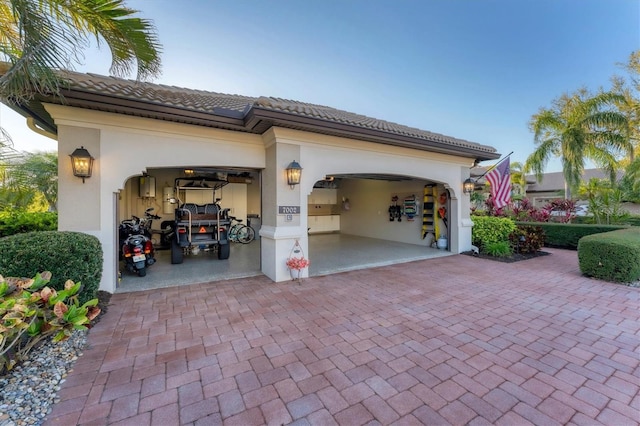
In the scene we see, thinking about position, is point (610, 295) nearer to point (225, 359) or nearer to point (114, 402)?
point (225, 359)

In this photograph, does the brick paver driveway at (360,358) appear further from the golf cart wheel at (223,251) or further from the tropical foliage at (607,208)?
the tropical foliage at (607,208)

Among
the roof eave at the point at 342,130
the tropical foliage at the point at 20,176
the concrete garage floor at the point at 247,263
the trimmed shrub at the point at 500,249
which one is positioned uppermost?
the roof eave at the point at 342,130

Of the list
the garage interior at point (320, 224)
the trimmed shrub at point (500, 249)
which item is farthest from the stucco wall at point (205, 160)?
the trimmed shrub at point (500, 249)

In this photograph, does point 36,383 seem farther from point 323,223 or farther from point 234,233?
point 323,223

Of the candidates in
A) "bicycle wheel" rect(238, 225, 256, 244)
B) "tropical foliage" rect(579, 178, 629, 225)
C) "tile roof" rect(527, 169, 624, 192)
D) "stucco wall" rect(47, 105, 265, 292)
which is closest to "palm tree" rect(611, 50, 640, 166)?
"tropical foliage" rect(579, 178, 629, 225)

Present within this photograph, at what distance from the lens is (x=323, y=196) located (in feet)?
48.2

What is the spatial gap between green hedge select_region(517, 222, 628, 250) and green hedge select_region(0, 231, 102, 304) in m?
14.1

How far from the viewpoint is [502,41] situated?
32.7ft

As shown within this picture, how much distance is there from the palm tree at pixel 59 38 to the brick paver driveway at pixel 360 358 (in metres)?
3.29

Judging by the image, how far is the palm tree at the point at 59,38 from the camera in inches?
122

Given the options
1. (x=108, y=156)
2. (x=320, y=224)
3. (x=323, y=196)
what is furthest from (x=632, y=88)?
(x=108, y=156)

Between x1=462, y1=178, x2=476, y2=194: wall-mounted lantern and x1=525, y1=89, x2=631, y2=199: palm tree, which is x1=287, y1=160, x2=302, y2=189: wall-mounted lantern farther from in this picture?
x1=525, y1=89, x2=631, y2=199: palm tree

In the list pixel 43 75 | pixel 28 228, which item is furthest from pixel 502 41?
pixel 28 228

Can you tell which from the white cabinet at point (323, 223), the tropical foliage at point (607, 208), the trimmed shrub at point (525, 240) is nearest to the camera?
the trimmed shrub at point (525, 240)
